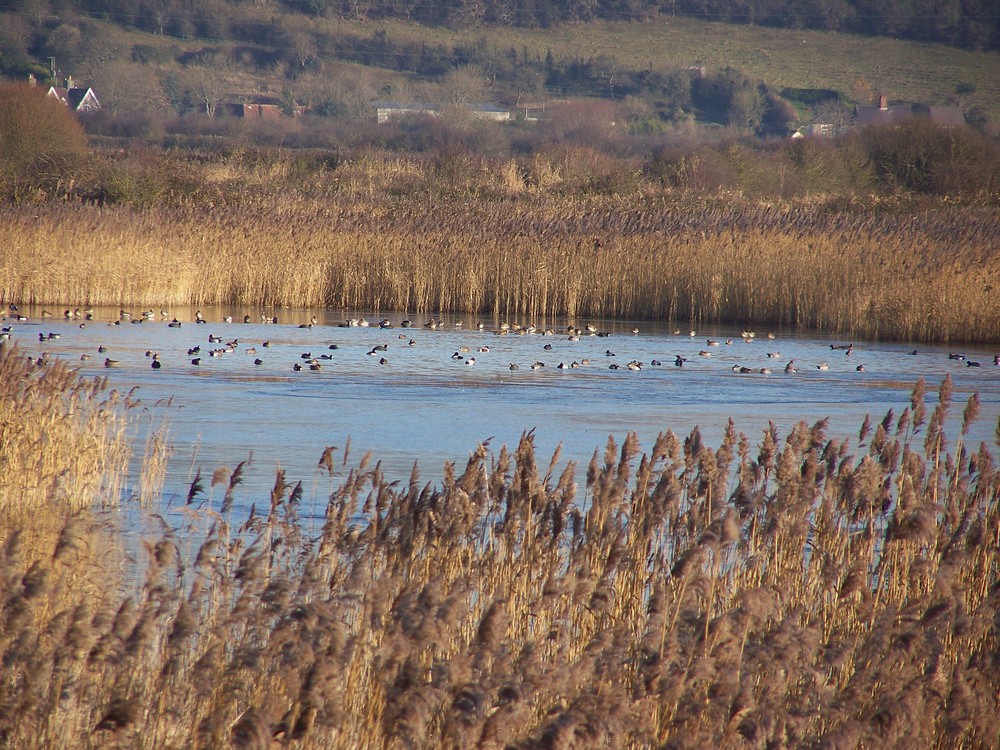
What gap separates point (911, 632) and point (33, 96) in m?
33.2

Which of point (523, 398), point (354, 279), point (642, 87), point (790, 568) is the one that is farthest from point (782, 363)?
point (642, 87)

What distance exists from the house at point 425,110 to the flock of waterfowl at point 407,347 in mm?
61607

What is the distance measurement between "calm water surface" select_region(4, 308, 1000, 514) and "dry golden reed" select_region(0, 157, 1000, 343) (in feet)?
2.62

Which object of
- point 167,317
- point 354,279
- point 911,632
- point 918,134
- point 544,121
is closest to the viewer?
point 911,632

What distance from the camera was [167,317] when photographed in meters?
19.4

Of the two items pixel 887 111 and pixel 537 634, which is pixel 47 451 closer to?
pixel 537 634

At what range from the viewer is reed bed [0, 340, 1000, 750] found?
3.44 meters

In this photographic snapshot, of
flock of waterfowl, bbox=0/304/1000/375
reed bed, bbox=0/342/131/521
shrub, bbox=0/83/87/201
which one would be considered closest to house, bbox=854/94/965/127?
shrub, bbox=0/83/87/201

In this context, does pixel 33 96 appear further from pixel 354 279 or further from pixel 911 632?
pixel 911 632

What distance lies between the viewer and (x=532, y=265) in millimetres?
21234

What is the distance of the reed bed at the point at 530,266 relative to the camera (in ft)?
63.3

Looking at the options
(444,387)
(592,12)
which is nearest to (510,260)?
(444,387)

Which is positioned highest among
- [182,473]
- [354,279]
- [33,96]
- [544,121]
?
[544,121]

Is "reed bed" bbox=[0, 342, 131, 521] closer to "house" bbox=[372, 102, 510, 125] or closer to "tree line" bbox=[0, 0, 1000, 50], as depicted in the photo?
"house" bbox=[372, 102, 510, 125]
